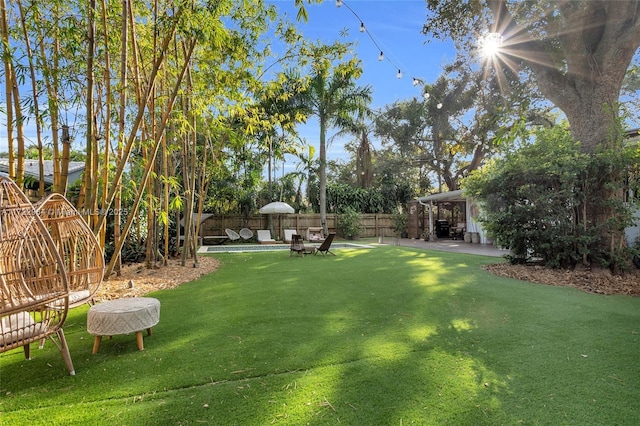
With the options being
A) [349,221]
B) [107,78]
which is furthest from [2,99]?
[349,221]

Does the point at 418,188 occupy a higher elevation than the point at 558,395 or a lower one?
higher

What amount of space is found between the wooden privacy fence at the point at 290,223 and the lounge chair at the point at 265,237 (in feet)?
3.19

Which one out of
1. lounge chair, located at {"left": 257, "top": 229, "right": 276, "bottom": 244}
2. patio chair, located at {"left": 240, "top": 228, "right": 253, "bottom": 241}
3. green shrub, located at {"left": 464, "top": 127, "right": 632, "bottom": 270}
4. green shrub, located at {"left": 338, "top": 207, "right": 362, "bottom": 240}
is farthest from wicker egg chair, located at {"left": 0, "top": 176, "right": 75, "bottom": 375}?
green shrub, located at {"left": 338, "top": 207, "right": 362, "bottom": 240}

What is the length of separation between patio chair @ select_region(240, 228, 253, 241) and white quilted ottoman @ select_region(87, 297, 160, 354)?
42.4 ft

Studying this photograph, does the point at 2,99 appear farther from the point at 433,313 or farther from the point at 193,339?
the point at 433,313

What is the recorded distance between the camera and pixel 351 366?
8.66 feet

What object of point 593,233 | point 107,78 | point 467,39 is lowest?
point 593,233

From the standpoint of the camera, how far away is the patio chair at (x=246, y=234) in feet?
52.4

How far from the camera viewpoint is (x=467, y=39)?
9.89 m

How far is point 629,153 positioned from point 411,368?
5.94m

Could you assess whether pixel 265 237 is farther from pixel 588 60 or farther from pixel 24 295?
pixel 24 295

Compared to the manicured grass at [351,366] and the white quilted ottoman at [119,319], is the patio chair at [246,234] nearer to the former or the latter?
the manicured grass at [351,366]

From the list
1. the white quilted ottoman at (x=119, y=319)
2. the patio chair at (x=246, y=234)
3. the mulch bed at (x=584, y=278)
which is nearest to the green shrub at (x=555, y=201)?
the mulch bed at (x=584, y=278)

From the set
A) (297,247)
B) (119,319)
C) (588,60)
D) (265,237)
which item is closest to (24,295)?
(119,319)
